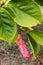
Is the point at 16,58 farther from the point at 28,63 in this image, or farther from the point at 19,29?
the point at 19,29

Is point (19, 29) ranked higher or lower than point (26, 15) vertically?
lower

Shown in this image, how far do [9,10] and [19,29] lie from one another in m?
0.27

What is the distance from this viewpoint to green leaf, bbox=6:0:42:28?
59 cm

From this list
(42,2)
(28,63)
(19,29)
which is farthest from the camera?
(28,63)

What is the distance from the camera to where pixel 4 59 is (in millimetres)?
1830

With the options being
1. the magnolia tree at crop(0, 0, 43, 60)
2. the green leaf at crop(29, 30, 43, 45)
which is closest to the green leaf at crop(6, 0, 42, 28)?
the magnolia tree at crop(0, 0, 43, 60)

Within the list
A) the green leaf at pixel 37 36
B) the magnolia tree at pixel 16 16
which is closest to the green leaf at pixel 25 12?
the magnolia tree at pixel 16 16

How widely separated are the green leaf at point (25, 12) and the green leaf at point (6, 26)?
0.05ft

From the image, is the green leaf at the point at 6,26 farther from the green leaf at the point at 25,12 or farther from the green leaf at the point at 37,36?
the green leaf at the point at 37,36

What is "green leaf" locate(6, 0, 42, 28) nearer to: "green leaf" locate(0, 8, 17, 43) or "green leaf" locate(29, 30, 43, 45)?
"green leaf" locate(0, 8, 17, 43)

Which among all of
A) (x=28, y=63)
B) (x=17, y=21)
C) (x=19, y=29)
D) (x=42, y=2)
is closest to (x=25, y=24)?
(x=17, y=21)

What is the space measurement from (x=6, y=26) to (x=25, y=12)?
2.6 inches

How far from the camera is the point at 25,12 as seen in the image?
617 millimetres

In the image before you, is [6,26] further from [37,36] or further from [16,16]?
[37,36]
